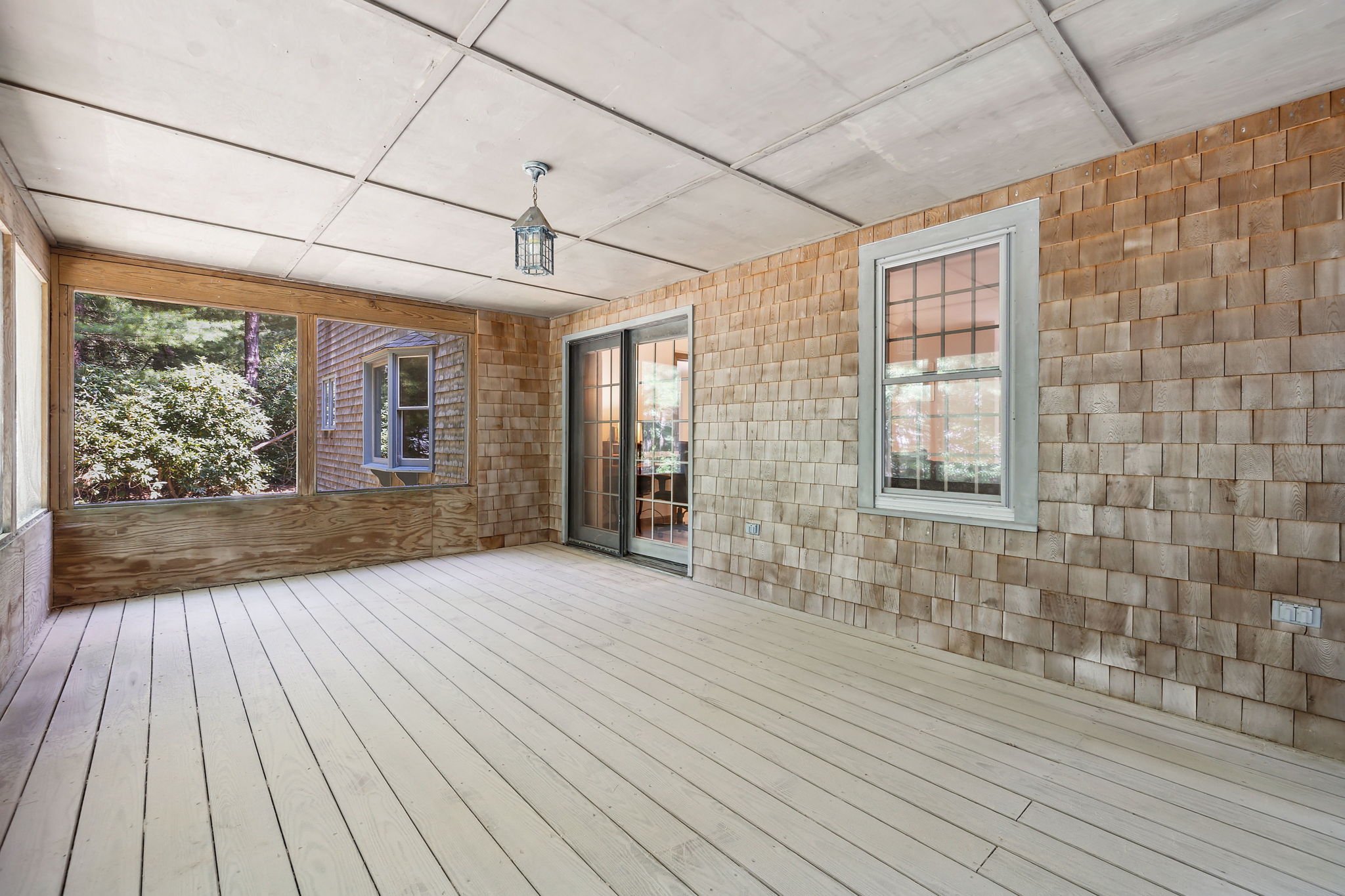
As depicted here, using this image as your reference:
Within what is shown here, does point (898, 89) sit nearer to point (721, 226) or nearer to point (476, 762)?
point (721, 226)

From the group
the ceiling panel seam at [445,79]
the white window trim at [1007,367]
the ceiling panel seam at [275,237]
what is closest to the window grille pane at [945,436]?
the white window trim at [1007,367]

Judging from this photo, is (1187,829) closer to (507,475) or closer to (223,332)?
(507,475)

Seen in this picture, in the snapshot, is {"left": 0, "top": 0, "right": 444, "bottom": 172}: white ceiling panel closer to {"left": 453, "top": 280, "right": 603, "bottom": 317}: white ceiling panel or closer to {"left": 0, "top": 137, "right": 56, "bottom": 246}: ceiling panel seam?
{"left": 0, "top": 137, "right": 56, "bottom": 246}: ceiling panel seam

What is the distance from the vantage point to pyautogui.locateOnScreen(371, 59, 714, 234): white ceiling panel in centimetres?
237

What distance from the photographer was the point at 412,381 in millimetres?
8219

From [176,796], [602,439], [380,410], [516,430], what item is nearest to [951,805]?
[176,796]

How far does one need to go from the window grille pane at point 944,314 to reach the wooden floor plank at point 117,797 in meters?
3.96

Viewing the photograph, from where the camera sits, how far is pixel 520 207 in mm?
3492

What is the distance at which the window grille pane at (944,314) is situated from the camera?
3328 mm

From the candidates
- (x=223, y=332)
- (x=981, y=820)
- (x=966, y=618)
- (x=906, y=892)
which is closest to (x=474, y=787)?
(x=906, y=892)

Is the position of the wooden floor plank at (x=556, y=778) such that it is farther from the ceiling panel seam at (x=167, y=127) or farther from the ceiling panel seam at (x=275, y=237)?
the ceiling panel seam at (x=275, y=237)

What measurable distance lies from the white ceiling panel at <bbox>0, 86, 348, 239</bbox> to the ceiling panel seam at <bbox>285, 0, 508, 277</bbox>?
0.18ft

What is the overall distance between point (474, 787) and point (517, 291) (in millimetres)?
4385

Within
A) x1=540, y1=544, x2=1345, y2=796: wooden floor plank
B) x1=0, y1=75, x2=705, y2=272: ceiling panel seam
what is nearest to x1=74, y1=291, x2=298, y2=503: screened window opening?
x1=0, y1=75, x2=705, y2=272: ceiling panel seam
